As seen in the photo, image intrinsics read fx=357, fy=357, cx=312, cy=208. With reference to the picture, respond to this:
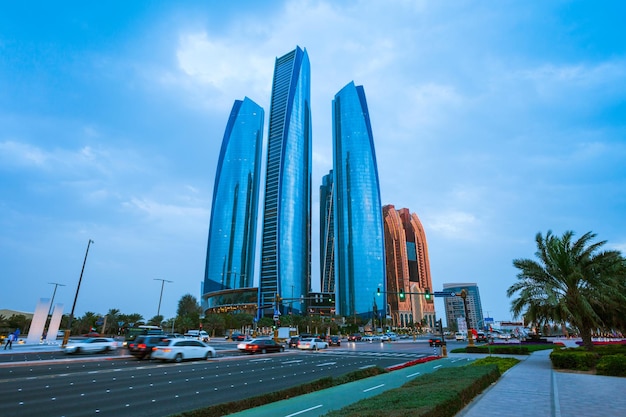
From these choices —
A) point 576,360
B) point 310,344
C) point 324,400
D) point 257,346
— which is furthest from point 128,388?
point 310,344

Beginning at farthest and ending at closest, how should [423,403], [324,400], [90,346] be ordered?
[90,346]
[324,400]
[423,403]

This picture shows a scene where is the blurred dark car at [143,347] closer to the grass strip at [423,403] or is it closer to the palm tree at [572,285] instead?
the grass strip at [423,403]

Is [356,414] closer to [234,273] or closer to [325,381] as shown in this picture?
[325,381]

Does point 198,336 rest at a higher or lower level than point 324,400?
higher

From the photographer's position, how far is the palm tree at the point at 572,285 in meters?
22.0

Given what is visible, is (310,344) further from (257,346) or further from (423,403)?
(423,403)

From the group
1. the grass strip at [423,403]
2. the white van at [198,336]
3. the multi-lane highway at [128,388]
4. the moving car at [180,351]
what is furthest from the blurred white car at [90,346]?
the grass strip at [423,403]

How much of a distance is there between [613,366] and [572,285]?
24.7 ft

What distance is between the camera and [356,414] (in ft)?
25.0

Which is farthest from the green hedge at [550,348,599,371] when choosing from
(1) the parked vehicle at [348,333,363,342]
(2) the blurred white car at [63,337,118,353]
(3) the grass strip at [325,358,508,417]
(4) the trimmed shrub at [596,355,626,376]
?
(1) the parked vehicle at [348,333,363,342]

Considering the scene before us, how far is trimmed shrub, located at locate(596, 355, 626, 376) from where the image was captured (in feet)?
53.6

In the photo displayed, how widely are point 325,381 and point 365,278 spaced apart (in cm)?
18661

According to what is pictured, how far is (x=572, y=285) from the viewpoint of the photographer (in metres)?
23.1

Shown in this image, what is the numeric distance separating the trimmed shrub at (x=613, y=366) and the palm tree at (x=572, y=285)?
5.00 metres
